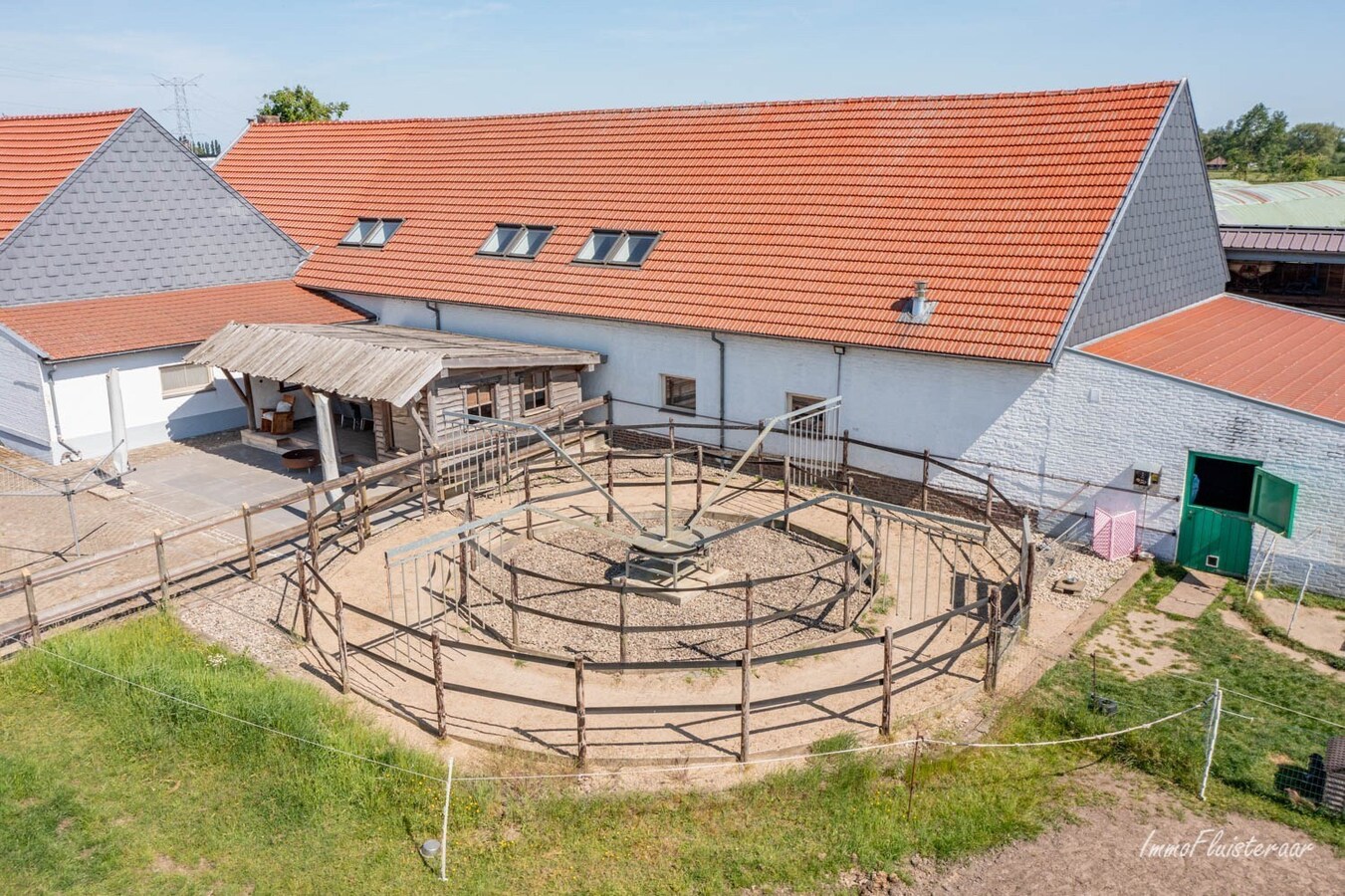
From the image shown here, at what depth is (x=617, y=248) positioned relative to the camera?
22.4 m

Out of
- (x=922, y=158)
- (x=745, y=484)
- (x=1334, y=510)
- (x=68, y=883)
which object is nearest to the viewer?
(x=68, y=883)

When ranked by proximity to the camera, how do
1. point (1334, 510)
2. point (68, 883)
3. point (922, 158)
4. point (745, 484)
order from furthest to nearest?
point (922, 158) < point (745, 484) < point (1334, 510) < point (68, 883)

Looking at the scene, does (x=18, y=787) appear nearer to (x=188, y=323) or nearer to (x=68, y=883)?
(x=68, y=883)

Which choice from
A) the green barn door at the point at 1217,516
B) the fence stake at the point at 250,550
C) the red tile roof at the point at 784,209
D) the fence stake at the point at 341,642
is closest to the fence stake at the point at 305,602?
the fence stake at the point at 341,642

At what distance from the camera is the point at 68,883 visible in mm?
8945

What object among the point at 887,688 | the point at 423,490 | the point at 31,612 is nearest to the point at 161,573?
the point at 31,612

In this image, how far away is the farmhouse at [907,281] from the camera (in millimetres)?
16047

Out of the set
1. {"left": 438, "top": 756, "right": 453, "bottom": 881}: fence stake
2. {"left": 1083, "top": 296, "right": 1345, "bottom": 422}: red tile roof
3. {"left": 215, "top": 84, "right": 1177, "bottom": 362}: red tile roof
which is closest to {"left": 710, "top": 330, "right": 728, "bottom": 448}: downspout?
{"left": 215, "top": 84, "right": 1177, "bottom": 362}: red tile roof

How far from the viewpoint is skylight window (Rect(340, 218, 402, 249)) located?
2623 cm

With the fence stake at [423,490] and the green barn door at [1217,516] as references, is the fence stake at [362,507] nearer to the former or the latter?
the fence stake at [423,490]

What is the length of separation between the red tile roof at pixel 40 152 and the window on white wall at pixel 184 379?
4.31 m

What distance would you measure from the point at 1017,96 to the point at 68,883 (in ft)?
65.7

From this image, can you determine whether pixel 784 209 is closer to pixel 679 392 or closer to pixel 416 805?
pixel 679 392

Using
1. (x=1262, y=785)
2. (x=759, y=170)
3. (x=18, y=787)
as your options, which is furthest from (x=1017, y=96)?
(x=18, y=787)
